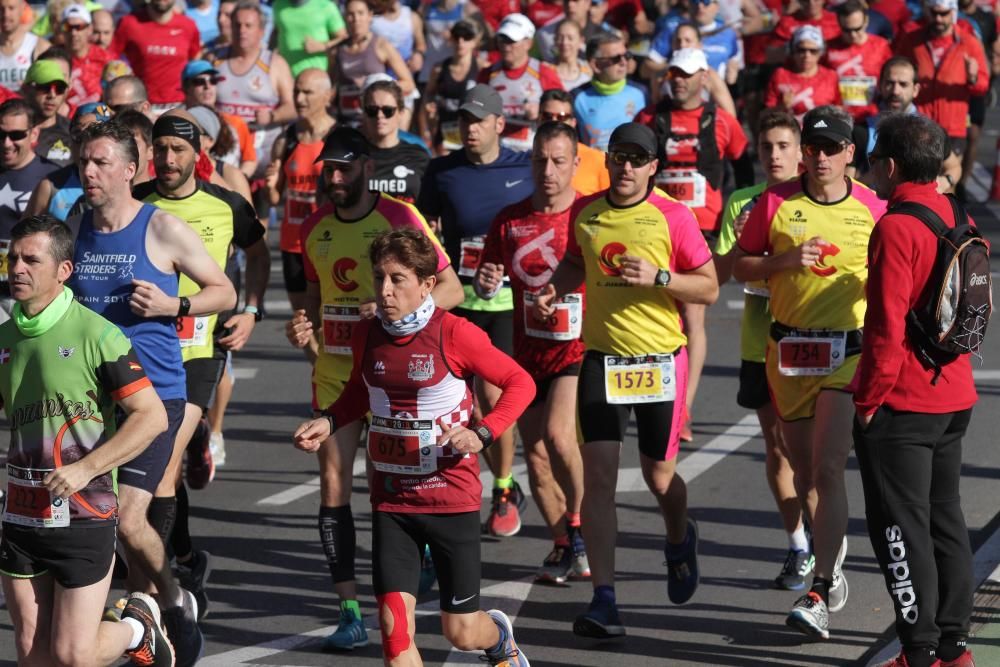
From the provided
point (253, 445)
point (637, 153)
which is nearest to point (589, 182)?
point (637, 153)

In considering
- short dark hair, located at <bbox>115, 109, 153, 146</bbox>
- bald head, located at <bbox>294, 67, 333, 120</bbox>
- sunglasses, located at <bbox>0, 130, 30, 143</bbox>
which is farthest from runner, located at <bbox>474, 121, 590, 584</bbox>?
bald head, located at <bbox>294, 67, 333, 120</bbox>

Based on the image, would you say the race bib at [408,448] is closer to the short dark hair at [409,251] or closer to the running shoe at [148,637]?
the short dark hair at [409,251]

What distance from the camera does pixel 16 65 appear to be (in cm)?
1480

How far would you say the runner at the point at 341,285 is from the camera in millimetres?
7613

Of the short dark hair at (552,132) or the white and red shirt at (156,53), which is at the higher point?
the short dark hair at (552,132)

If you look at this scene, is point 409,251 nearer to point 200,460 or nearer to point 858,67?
point 200,460

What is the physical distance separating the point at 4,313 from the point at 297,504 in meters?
1.88

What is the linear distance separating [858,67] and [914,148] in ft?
30.4

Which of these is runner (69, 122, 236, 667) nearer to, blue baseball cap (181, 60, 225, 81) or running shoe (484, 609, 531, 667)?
running shoe (484, 609, 531, 667)

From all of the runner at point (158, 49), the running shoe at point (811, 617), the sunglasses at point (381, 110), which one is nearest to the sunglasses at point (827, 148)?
the running shoe at point (811, 617)

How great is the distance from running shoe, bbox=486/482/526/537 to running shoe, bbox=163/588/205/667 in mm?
2186

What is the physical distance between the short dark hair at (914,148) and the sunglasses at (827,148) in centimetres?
110

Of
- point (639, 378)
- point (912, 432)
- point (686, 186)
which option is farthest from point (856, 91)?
point (912, 432)

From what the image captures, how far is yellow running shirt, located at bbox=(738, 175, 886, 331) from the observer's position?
7.60 meters
